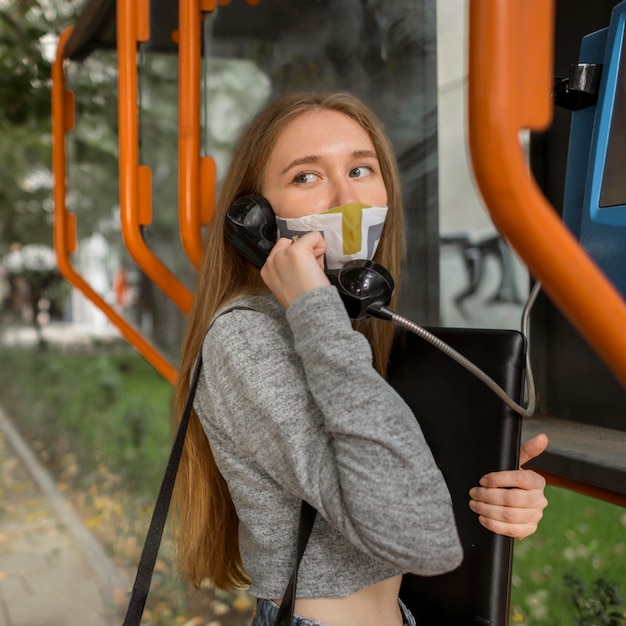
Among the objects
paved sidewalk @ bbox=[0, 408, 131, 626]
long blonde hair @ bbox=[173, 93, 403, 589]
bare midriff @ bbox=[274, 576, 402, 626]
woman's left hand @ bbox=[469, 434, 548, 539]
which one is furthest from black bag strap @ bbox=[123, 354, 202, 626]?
paved sidewalk @ bbox=[0, 408, 131, 626]

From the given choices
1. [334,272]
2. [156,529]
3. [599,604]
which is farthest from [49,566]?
[334,272]

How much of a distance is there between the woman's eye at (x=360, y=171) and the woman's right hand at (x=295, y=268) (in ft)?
0.55

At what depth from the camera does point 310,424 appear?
1.04 m

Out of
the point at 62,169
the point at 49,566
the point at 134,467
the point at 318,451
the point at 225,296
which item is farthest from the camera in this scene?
the point at 134,467

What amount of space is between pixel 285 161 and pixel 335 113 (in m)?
0.14

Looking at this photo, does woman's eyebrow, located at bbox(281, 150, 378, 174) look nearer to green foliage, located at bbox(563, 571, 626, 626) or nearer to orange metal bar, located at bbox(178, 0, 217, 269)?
orange metal bar, located at bbox(178, 0, 217, 269)

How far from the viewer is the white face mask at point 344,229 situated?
1192 millimetres

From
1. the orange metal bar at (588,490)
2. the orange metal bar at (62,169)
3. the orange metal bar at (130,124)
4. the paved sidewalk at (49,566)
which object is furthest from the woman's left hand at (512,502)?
the paved sidewalk at (49,566)

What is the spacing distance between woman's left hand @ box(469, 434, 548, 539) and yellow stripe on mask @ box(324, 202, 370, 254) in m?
0.41

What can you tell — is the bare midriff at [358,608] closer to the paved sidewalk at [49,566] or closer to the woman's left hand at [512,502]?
the woman's left hand at [512,502]

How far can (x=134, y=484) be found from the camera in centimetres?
511

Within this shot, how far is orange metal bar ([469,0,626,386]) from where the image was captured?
0.69 metres

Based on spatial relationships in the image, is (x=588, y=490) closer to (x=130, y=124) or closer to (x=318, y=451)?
(x=318, y=451)

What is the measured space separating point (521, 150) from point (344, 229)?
1.68 ft
